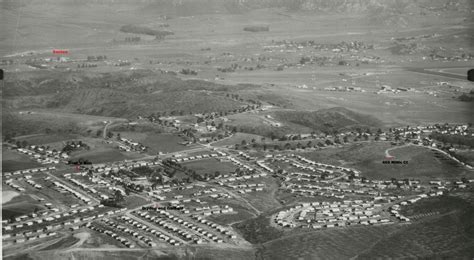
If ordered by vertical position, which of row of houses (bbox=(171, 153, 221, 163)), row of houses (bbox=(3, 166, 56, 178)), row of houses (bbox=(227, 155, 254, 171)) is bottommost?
row of houses (bbox=(3, 166, 56, 178))

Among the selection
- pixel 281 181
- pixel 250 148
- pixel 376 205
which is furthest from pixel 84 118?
pixel 376 205

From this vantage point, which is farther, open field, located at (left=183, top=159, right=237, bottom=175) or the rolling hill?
the rolling hill

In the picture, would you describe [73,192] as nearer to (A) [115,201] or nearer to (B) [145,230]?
(A) [115,201]

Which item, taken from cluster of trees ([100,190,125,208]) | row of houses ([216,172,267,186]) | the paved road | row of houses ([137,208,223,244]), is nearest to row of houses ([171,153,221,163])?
row of houses ([216,172,267,186])

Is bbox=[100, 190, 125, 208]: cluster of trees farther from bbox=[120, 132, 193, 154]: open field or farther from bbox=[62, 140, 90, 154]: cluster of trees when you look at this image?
bbox=[62, 140, 90, 154]: cluster of trees

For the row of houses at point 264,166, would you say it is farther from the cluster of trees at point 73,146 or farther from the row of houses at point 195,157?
the cluster of trees at point 73,146

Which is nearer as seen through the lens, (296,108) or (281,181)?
(281,181)

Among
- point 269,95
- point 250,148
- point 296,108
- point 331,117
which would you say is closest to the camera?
point 250,148

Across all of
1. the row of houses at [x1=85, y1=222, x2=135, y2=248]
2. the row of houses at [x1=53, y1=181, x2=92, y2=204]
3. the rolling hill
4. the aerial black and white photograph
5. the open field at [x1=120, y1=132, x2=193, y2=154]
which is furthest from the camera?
the rolling hill

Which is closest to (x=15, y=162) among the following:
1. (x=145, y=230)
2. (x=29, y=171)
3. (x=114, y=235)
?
(x=29, y=171)

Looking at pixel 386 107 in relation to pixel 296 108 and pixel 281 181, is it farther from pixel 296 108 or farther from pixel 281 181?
pixel 281 181

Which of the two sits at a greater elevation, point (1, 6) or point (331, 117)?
point (1, 6)
